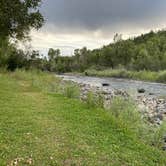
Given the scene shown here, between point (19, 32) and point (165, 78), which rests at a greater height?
point (19, 32)

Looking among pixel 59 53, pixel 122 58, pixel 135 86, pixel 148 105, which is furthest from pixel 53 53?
pixel 148 105

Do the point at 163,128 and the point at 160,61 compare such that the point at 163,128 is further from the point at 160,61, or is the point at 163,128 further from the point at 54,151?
the point at 160,61

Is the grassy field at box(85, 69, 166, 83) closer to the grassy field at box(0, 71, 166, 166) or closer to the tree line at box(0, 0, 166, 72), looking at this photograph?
the tree line at box(0, 0, 166, 72)

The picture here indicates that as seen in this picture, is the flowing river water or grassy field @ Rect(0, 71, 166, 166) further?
the flowing river water

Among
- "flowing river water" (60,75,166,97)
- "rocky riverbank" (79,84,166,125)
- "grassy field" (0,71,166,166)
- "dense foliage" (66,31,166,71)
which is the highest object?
"dense foliage" (66,31,166,71)

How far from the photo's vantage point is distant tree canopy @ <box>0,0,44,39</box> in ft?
59.4

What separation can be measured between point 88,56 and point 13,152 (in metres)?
121

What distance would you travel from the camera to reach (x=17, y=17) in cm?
1942

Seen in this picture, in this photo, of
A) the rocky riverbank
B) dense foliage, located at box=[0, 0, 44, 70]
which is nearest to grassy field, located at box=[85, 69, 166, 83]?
the rocky riverbank

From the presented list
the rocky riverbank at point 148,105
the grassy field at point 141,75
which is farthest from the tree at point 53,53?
the rocky riverbank at point 148,105

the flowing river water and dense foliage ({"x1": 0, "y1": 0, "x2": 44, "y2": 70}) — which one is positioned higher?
dense foliage ({"x1": 0, "y1": 0, "x2": 44, "y2": 70})

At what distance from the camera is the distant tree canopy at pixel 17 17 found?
59.4 feet

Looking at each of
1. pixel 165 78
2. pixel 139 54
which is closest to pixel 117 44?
pixel 139 54

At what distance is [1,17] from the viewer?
1798cm
